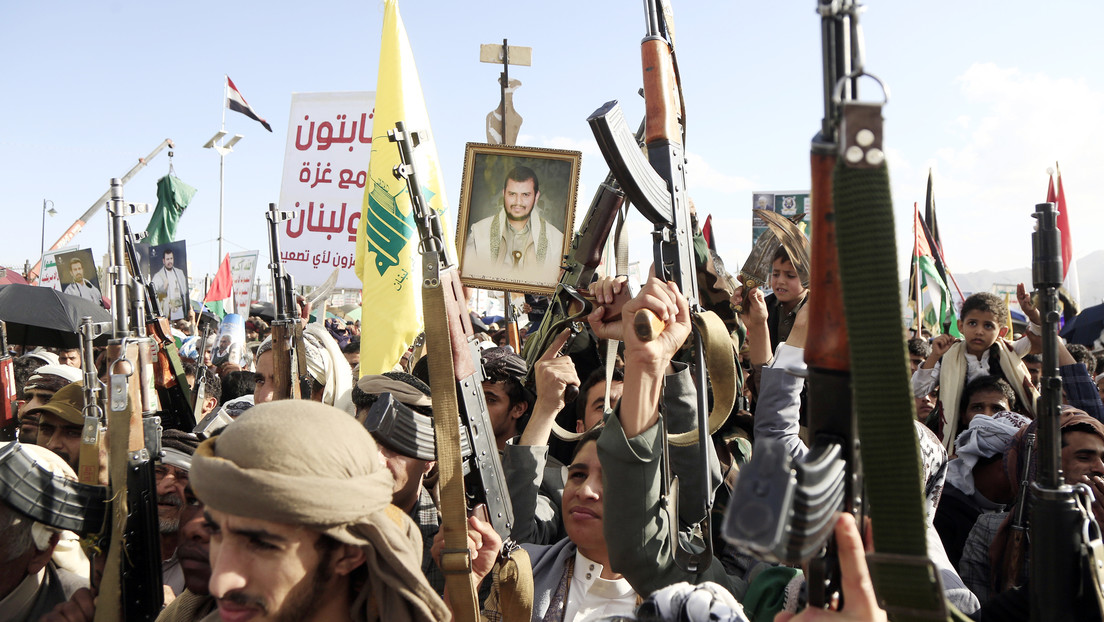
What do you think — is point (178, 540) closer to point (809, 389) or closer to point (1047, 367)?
point (809, 389)

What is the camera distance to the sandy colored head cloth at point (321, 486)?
1.69m

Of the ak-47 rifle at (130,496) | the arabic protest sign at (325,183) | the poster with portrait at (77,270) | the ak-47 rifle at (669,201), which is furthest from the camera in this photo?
the poster with portrait at (77,270)

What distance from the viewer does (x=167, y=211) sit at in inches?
514

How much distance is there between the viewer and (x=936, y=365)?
6168 millimetres

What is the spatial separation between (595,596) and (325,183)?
701 centimetres

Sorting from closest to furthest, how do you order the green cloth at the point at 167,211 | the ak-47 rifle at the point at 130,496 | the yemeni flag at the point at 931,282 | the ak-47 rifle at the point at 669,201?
1. the ak-47 rifle at the point at 130,496
2. the ak-47 rifle at the point at 669,201
3. the yemeni flag at the point at 931,282
4. the green cloth at the point at 167,211

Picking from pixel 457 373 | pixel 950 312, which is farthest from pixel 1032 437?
pixel 950 312

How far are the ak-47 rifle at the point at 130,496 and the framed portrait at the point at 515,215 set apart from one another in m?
2.72

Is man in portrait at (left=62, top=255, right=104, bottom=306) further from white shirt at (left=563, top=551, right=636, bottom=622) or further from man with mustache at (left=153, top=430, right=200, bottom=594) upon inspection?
white shirt at (left=563, top=551, right=636, bottom=622)

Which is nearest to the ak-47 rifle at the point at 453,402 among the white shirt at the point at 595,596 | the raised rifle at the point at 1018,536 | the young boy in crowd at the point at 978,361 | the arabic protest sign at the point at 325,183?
the white shirt at the point at 595,596

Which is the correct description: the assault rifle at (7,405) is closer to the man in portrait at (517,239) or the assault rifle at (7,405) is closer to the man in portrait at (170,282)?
the man in portrait at (517,239)

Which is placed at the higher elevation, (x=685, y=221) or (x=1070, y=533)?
(x=685, y=221)

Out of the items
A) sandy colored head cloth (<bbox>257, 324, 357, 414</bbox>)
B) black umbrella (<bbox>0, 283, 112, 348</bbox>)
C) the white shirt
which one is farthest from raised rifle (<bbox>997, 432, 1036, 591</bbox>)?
black umbrella (<bbox>0, 283, 112, 348</bbox>)

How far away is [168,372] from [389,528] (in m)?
2.58
